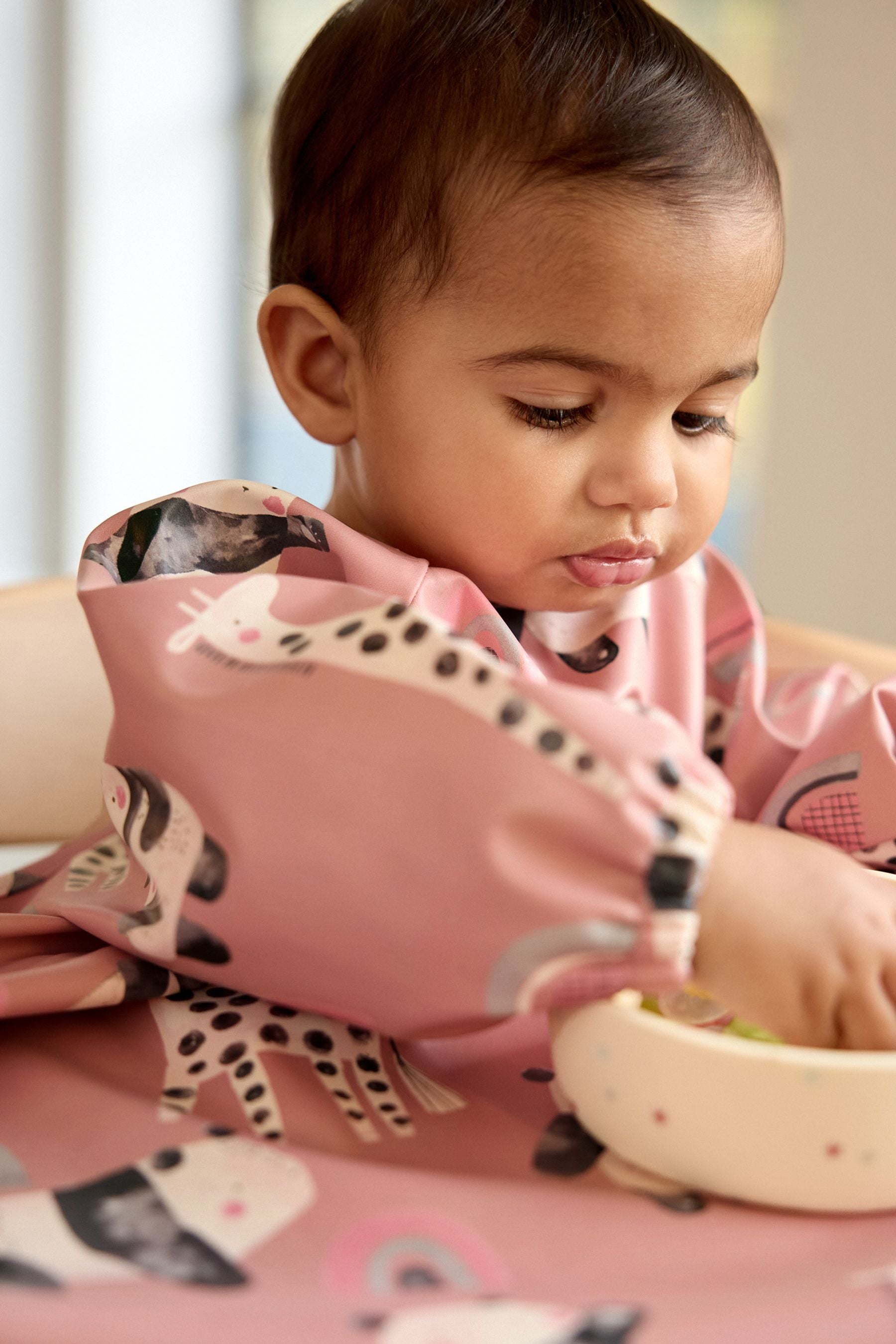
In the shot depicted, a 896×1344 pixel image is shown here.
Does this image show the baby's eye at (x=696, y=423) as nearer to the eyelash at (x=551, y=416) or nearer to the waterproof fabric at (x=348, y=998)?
the eyelash at (x=551, y=416)

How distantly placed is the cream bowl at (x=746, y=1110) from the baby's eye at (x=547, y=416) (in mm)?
303

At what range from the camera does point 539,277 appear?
0.61m

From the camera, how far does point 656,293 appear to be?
2.00 feet

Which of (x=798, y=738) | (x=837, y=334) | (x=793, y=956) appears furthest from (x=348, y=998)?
(x=837, y=334)

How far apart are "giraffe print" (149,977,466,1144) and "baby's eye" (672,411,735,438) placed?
0.34 metres

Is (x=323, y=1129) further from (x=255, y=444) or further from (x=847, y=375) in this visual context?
(x=255, y=444)

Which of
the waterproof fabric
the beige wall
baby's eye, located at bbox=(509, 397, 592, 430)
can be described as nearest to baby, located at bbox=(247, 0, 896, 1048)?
baby's eye, located at bbox=(509, 397, 592, 430)

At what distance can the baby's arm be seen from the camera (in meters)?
0.83

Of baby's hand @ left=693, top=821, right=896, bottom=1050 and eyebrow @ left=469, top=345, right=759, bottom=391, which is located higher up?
eyebrow @ left=469, top=345, right=759, bottom=391

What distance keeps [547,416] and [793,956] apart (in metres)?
0.30

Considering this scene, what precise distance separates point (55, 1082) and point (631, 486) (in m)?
0.36

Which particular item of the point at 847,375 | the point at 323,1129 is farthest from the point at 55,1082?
the point at 847,375

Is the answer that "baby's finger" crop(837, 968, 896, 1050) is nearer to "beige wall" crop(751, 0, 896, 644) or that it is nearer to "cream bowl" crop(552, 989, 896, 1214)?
"cream bowl" crop(552, 989, 896, 1214)

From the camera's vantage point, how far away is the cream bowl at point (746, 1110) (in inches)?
15.3
